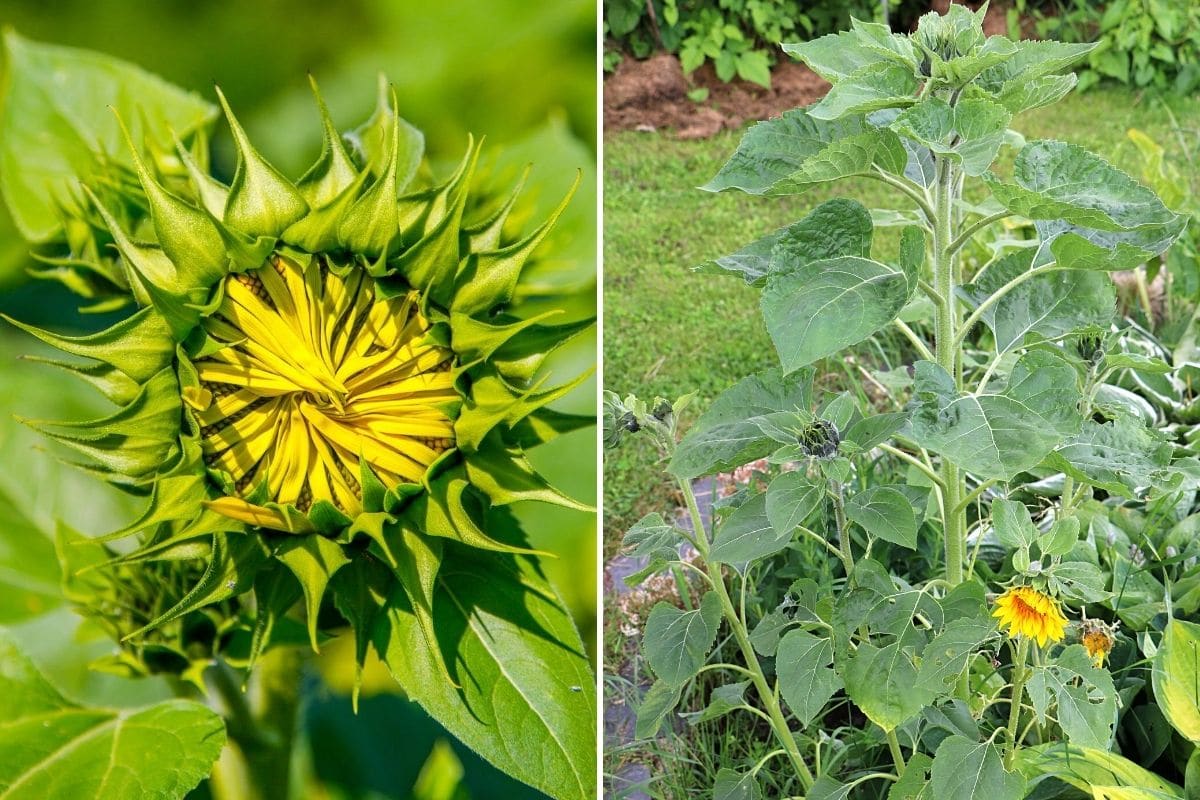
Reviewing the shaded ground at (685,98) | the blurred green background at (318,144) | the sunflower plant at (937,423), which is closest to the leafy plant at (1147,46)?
the shaded ground at (685,98)

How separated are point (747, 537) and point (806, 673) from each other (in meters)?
0.11

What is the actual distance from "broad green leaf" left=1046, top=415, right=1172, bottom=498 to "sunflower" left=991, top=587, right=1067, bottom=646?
88mm

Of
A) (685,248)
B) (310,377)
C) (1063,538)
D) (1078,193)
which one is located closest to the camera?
(310,377)

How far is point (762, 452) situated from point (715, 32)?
2.18 meters

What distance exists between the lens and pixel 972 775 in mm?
919

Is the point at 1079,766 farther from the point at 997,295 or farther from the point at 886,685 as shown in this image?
the point at 997,295

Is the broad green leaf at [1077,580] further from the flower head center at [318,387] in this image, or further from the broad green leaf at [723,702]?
the flower head center at [318,387]

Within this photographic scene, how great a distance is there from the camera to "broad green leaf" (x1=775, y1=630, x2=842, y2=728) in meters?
0.92

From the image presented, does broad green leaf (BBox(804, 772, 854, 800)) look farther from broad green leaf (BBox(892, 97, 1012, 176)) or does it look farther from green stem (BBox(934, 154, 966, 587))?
broad green leaf (BBox(892, 97, 1012, 176))

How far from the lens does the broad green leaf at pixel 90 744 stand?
2.56 feet

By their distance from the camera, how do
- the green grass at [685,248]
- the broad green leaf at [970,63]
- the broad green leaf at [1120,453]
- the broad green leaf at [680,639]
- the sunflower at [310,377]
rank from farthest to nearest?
1. the green grass at [685,248]
2. the broad green leaf at [680,639]
3. the broad green leaf at [1120,453]
4. the broad green leaf at [970,63]
5. the sunflower at [310,377]

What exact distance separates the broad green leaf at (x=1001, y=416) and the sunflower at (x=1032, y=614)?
127 millimetres

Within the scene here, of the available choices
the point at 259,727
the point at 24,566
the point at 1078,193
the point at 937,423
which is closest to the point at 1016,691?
the point at 937,423

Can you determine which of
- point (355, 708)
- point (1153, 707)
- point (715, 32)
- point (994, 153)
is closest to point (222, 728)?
point (355, 708)
